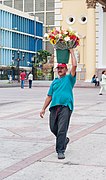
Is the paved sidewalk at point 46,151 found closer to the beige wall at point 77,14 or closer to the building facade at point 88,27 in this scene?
the building facade at point 88,27

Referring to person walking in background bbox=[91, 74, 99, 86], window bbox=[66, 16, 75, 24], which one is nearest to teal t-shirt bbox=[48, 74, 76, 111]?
person walking in background bbox=[91, 74, 99, 86]

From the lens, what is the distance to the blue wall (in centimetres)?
9675

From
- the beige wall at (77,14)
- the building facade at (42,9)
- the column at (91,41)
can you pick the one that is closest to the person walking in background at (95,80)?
the column at (91,41)

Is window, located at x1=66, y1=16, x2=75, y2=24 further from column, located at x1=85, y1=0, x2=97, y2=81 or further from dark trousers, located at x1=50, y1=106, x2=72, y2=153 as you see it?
dark trousers, located at x1=50, y1=106, x2=72, y2=153

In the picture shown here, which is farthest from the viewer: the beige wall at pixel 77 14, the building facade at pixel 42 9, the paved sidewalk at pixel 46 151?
the building facade at pixel 42 9

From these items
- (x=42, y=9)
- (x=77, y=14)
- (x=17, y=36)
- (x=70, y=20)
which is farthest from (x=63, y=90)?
(x=42, y=9)

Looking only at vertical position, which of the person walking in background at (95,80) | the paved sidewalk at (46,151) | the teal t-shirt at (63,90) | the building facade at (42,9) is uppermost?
the building facade at (42,9)

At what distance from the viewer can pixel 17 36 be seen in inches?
4080

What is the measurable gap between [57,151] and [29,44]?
103 meters

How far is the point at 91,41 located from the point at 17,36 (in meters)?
67.6

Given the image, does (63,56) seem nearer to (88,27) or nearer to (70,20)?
(88,27)

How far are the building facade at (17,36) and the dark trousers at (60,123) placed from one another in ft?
275

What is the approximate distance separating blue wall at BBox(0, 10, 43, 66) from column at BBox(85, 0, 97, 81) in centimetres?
5915

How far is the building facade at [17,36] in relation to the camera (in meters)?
96.5
